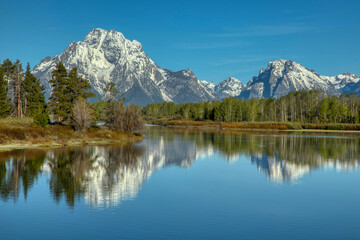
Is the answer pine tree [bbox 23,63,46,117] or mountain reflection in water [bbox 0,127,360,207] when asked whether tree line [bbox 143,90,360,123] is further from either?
mountain reflection in water [bbox 0,127,360,207]

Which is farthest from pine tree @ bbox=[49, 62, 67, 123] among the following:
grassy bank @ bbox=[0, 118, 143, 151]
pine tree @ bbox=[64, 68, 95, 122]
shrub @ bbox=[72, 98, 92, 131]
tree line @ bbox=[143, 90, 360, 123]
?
tree line @ bbox=[143, 90, 360, 123]

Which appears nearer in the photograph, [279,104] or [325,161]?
[325,161]

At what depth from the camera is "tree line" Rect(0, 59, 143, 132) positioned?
64000mm

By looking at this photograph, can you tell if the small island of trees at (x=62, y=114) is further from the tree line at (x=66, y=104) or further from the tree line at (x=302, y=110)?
the tree line at (x=302, y=110)

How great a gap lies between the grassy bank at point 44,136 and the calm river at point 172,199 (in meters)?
9.63

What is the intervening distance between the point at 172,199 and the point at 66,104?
52.9 m

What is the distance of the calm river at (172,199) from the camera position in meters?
17.2

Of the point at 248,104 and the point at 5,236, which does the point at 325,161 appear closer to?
the point at 5,236

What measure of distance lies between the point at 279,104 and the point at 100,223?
626 ft

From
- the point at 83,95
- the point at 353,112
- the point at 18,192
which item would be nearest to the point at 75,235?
the point at 18,192

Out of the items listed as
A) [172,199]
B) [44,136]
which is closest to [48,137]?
[44,136]

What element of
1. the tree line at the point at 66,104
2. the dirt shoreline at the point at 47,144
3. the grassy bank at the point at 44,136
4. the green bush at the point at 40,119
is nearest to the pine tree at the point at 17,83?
the tree line at the point at 66,104

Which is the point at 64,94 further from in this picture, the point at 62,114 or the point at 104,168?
the point at 104,168

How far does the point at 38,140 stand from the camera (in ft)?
176
